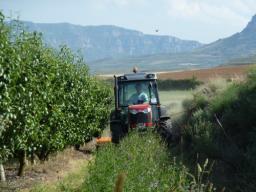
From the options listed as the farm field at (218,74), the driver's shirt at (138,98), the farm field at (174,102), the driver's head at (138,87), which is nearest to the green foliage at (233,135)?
the driver's shirt at (138,98)

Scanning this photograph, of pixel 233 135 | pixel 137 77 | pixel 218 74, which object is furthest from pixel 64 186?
pixel 218 74

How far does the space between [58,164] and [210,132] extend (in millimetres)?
4988

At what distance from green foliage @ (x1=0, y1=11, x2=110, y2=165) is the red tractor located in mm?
1408

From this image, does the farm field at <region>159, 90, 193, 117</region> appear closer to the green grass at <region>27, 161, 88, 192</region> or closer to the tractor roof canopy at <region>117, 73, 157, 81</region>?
the tractor roof canopy at <region>117, 73, 157, 81</region>

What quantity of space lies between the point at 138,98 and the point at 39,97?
4.27m

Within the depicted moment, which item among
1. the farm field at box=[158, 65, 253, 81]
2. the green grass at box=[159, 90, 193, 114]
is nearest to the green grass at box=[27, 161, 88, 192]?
the farm field at box=[158, 65, 253, 81]

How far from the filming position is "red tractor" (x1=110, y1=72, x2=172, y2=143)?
14.6 meters

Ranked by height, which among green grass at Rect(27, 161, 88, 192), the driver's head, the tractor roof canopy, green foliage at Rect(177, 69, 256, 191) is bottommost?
green grass at Rect(27, 161, 88, 192)

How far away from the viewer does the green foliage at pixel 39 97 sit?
972 centimetres

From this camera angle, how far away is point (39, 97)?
39.4 ft

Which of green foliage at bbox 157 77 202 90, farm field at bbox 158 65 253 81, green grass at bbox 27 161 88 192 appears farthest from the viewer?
green foliage at bbox 157 77 202 90

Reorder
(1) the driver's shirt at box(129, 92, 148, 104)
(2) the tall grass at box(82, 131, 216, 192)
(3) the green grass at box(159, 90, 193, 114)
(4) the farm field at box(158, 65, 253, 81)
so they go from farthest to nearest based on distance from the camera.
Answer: (4) the farm field at box(158, 65, 253, 81) → (3) the green grass at box(159, 90, 193, 114) → (1) the driver's shirt at box(129, 92, 148, 104) → (2) the tall grass at box(82, 131, 216, 192)

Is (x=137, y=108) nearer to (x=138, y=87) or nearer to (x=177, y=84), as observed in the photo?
(x=138, y=87)

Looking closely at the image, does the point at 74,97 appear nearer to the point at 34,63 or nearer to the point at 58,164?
the point at 58,164
